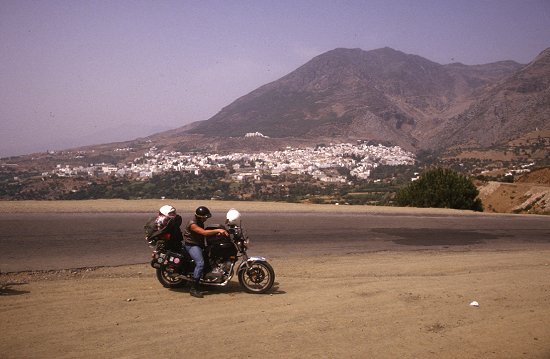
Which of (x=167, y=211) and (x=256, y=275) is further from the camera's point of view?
(x=256, y=275)

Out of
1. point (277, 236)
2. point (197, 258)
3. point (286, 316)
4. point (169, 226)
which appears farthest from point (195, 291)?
point (277, 236)

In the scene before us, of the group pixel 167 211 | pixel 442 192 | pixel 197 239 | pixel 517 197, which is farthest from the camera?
pixel 517 197

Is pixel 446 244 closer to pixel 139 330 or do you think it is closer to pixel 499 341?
pixel 499 341

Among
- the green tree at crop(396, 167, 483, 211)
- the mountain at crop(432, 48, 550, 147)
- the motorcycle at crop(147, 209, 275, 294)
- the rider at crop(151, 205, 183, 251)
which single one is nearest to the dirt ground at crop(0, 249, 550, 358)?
the motorcycle at crop(147, 209, 275, 294)

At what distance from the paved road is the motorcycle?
2.56 meters

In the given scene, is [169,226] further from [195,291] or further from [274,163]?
[274,163]

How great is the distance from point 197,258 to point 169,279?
0.74 metres

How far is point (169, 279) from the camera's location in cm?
765

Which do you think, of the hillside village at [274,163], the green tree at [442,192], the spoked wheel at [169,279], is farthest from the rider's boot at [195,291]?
the hillside village at [274,163]

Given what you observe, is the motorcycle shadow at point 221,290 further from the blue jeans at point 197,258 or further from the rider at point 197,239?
the blue jeans at point 197,258

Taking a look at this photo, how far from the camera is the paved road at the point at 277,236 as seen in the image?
10.2 meters

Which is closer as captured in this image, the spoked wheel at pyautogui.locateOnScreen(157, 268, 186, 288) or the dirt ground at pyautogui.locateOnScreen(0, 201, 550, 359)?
the dirt ground at pyautogui.locateOnScreen(0, 201, 550, 359)

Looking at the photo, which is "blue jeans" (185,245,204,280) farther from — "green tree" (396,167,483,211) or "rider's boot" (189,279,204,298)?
"green tree" (396,167,483,211)

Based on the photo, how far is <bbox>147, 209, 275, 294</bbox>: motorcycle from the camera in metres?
7.46
